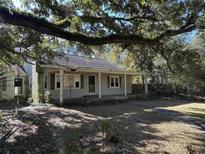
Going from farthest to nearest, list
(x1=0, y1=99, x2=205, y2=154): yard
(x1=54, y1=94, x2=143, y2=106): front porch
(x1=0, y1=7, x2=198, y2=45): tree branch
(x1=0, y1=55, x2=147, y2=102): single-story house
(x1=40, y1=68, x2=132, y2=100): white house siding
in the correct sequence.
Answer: (x1=40, y1=68, x2=132, y2=100): white house siding → (x1=0, y1=55, x2=147, y2=102): single-story house → (x1=54, y1=94, x2=143, y2=106): front porch → (x1=0, y1=99, x2=205, y2=154): yard → (x1=0, y1=7, x2=198, y2=45): tree branch

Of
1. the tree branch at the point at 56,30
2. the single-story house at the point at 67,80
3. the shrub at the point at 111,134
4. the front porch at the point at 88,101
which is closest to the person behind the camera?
the tree branch at the point at 56,30

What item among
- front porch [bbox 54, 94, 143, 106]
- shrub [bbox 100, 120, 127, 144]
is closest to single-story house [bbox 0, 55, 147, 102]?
front porch [bbox 54, 94, 143, 106]

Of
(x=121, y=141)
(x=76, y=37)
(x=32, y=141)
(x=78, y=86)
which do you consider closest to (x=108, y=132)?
(x=121, y=141)

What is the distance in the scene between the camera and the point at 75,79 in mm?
28266

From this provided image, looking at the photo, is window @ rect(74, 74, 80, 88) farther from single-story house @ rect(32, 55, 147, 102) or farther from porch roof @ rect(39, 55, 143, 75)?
porch roof @ rect(39, 55, 143, 75)

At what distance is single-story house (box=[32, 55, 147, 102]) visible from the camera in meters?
24.3

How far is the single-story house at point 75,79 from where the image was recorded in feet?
79.9

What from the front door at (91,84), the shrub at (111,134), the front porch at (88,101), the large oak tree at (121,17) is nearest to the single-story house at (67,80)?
the front door at (91,84)

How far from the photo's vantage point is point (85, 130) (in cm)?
1183

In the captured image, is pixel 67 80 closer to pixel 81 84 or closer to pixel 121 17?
pixel 81 84

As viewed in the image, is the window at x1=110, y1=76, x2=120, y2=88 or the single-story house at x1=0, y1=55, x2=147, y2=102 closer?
the single-story house at x1=0, y1=55, x2=147, y2=102

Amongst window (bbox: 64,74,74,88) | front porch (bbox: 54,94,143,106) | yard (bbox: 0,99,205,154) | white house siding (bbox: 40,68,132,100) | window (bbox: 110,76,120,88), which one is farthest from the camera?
window (bbox: 110,76,120,88)

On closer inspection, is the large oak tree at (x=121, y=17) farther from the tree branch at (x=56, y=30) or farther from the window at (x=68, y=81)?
the window at (x=68, y=81)

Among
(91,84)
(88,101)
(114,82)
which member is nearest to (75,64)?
(91,84)
